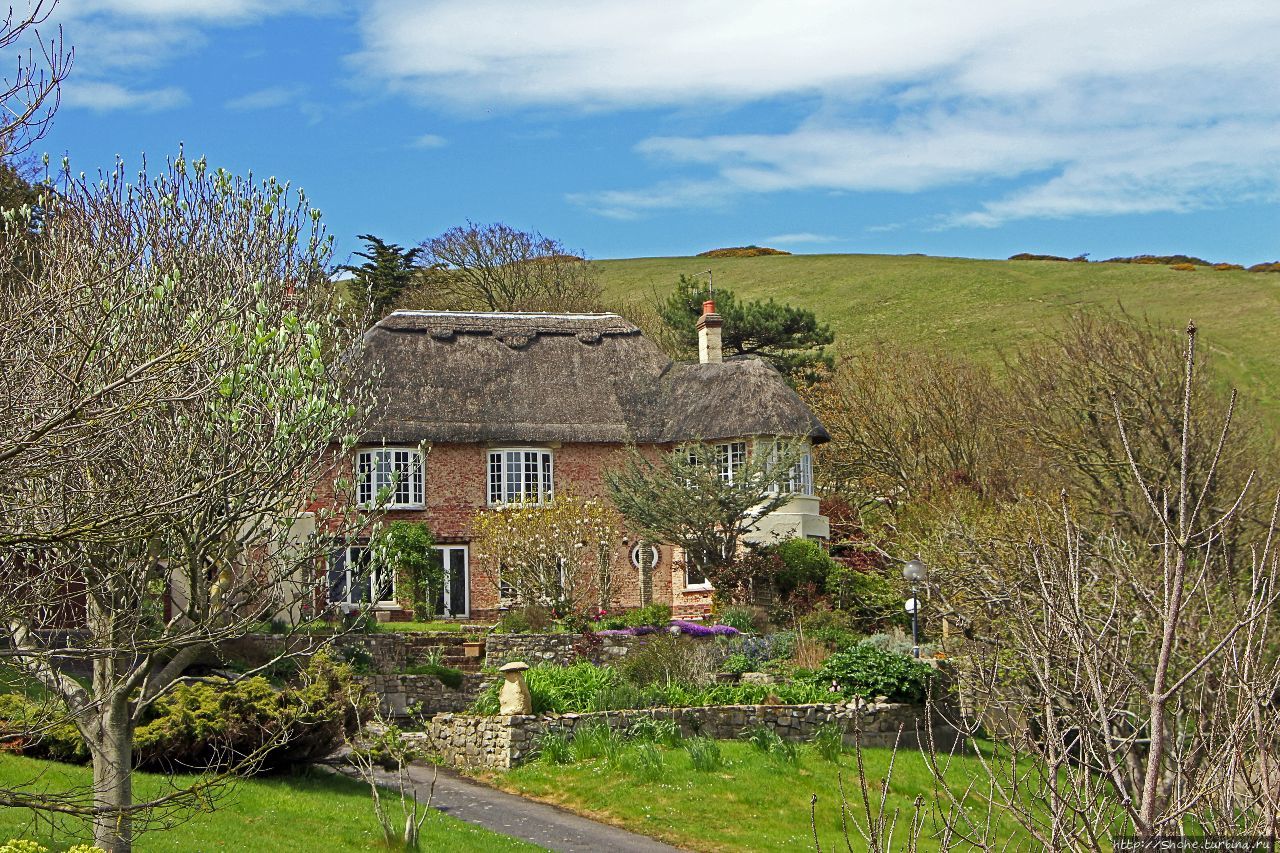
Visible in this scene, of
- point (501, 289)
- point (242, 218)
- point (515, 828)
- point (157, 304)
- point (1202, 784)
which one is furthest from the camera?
point (501, 289)

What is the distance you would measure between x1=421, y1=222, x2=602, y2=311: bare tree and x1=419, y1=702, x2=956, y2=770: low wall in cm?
3020

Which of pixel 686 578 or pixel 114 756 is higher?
pixel 114 756

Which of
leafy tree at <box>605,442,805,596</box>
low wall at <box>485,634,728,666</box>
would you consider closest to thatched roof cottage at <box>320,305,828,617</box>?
leafy tree at <box>605,442,805,596</box>

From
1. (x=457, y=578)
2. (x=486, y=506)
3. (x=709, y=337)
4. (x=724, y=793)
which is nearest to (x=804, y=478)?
(x=709, y=337)

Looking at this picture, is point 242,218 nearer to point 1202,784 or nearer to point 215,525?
point 215,525

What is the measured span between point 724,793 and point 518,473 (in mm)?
15387

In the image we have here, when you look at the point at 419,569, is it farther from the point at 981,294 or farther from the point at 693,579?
the point at 981,294

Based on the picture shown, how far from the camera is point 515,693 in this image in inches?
813

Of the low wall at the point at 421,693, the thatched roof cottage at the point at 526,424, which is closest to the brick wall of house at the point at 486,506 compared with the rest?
the thatched roof cottage at the point at 526,424

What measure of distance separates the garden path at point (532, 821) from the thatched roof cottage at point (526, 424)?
12451 millimetres

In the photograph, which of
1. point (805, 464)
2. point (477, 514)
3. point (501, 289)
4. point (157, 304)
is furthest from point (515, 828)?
point (501, 289)

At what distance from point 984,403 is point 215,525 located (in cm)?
2749

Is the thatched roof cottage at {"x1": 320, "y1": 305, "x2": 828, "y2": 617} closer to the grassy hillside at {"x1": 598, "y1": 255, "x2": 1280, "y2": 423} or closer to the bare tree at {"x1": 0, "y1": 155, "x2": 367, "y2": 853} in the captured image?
the bare tree at {"x1": 0, "y1": 155, "x2": 367, "y2": 853}

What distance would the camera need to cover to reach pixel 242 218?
1287 cm
